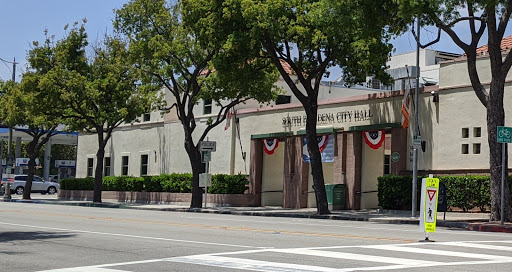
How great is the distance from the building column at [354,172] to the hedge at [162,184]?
289 inches

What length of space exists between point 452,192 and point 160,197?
65.0 feet

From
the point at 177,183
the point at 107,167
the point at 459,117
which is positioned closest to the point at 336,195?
the point at 459,117

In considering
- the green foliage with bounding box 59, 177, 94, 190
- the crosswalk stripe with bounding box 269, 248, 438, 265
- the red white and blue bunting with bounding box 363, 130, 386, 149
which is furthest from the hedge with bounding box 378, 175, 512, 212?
the green foliage with bounding box 59, 177, 94, 190

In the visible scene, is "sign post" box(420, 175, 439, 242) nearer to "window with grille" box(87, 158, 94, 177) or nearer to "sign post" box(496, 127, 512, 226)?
"sign post" box(496, 127, 512, 226)

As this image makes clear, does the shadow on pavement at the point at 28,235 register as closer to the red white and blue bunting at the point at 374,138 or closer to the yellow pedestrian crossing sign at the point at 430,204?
the yellow pedestrian crossing sign at the point at 430,204

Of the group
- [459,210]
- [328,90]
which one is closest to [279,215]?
[459,210]

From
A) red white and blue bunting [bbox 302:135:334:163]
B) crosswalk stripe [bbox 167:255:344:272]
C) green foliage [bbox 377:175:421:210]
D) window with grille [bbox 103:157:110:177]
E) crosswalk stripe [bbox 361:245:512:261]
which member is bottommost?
crosswalk stripe [bbox 167:255:344:272]

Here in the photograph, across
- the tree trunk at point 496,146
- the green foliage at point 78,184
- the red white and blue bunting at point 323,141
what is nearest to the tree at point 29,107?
the green foliage at point 78,184

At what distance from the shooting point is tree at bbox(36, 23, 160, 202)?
39.0 metres

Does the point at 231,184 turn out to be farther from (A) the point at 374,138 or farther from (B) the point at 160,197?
(A) the point at 374,138

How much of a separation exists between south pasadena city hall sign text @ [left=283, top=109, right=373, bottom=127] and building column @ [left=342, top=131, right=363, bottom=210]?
0.68m

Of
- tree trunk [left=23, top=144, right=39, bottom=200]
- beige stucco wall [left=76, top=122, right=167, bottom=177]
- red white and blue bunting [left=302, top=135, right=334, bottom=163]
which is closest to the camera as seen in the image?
red white and blue bunting [left=302, top=135, right=334, bottom=163]

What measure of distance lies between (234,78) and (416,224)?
391 inches

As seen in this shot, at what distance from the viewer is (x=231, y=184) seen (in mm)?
37812
